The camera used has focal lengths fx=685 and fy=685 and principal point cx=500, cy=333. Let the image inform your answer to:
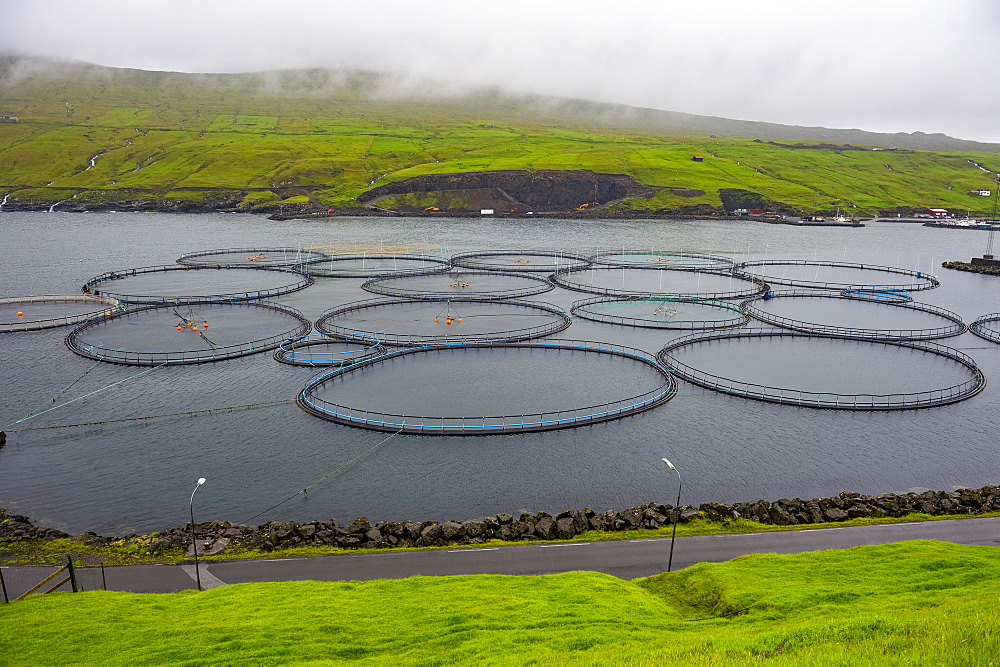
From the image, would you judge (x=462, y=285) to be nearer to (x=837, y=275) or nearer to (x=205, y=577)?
(x=837, y=275)

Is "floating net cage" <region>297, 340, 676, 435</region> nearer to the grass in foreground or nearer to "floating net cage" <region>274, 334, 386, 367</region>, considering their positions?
"floating net cage" <region>274, 334, 386, 367</region>

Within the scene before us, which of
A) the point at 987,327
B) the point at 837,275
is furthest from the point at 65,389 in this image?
the point at 837,275

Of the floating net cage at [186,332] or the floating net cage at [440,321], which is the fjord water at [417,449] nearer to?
the floating net cage at [186,332]

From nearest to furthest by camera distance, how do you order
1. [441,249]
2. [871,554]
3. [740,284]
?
[871,554]
[740,284]
[441,249]

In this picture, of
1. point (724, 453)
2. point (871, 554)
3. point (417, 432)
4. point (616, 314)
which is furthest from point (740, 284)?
point (871, 554)

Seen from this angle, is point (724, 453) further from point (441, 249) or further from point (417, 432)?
point (441, 249)

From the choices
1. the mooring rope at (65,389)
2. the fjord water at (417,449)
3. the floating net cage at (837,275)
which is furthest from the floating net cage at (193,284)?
the floating net cage at (837,275)
